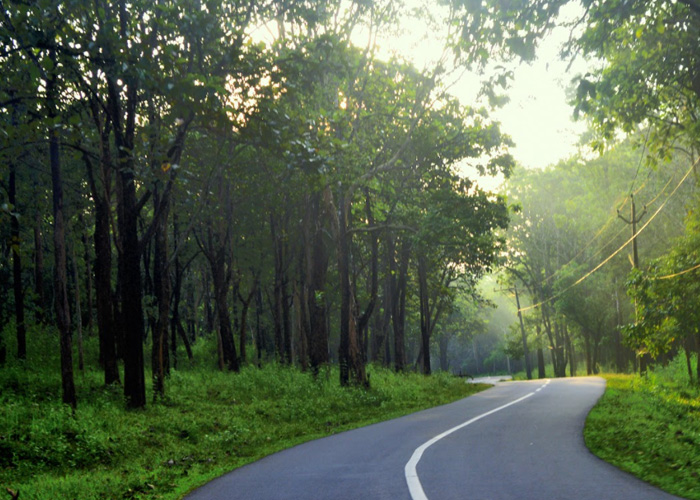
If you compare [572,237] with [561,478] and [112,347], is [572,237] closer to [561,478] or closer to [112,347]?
[112,347]

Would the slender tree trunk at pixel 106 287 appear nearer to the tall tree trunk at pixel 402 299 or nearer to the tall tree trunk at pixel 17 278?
the tall tree trunk at pixel 17 278

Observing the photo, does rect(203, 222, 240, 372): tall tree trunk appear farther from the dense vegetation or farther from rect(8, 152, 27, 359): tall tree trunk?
rect(8, 152, 27, 359): tall tree trunk

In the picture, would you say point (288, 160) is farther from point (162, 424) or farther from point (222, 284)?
point (222, 284)

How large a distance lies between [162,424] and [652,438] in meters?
9.87

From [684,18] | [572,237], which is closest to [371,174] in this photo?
[684,18]

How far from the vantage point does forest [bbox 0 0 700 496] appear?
12.3 m

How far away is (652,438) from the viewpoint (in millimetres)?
12016

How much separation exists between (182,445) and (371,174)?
13189mm

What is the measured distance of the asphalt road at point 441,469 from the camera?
301 inches

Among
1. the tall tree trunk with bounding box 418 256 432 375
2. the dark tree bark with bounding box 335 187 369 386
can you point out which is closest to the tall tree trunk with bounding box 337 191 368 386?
the dark tree bark with bounding box 335 187 369 386

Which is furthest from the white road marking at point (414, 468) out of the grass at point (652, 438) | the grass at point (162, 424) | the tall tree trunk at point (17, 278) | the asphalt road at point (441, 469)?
the tall tree trunk at point (17, 278)

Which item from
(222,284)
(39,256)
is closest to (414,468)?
(222,284)

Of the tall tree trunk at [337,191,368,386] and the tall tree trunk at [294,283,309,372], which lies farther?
the tall tree trunk at [294,283,309,372]

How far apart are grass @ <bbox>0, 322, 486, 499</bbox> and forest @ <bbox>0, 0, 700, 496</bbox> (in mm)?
897
